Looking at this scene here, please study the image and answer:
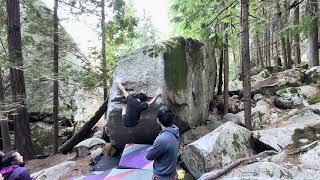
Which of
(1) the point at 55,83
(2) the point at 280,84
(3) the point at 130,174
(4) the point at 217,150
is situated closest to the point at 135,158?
(3) the point at 130,174

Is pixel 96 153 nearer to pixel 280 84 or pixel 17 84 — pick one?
pixel 17 84

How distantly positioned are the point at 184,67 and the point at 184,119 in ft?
6.12

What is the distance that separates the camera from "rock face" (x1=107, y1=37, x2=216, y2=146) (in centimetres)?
1062

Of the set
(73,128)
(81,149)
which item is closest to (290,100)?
(81,149)

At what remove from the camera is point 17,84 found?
43.3ft

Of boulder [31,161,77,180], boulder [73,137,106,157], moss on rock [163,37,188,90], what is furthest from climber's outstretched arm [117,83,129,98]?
boulder [31,161,77,180]

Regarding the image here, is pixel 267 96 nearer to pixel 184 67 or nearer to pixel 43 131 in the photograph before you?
pixel 184 67

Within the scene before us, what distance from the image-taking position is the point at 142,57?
36.5 ft

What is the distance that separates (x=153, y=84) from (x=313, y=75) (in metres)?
9.05

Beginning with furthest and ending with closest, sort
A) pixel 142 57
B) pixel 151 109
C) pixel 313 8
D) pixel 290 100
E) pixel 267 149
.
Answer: pixel 313 8 → pixel 290 100 → pixel 142 57 → pixel 151 109 → pixel 267 149

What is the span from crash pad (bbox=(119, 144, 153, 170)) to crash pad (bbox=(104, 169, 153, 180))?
0.73 ft

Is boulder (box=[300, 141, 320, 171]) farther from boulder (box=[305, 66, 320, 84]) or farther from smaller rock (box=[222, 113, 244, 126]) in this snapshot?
boulder (box=[305, 66, 320, 84])

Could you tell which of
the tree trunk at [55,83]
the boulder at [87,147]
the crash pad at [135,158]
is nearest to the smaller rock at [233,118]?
the crash pad at [135,158]

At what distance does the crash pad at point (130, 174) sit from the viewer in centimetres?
899
